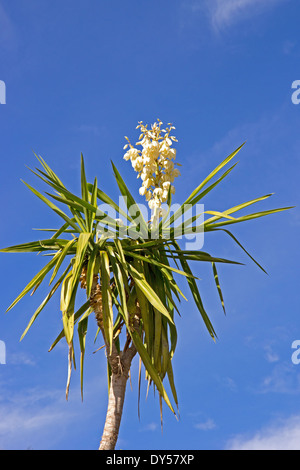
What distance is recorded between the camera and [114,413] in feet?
11.9

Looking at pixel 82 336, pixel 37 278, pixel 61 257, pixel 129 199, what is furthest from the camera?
pixel 82 336

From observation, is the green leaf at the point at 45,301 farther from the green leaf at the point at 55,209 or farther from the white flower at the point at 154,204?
the white flower at the point at 154,204

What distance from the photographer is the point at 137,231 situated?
4000 mm

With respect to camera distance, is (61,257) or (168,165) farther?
(168,165)

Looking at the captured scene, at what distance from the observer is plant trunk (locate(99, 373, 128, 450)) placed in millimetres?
3553

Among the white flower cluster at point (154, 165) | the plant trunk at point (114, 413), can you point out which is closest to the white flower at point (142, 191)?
the white flower cluster at point (154, 165)

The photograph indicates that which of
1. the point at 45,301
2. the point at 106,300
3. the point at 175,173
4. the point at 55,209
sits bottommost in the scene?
the point at 106,300

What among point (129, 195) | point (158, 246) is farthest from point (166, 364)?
point (129, 195)

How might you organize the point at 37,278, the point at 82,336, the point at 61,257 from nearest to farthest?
the point at 61,257, the point at 37,278, the point at 82,336

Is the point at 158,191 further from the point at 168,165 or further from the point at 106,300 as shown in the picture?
the point at 106,300

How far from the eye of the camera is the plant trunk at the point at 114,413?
355 cm

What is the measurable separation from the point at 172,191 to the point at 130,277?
0.70 meters

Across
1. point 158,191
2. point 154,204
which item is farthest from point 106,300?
point 158,191
